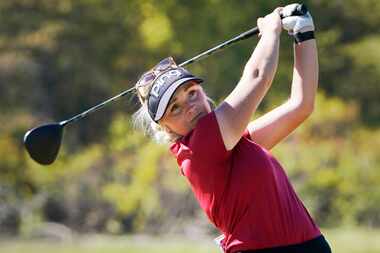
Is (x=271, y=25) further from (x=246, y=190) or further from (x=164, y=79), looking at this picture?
(x=246, y=190)

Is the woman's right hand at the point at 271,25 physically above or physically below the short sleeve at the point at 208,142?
above

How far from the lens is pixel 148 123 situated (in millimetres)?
4062

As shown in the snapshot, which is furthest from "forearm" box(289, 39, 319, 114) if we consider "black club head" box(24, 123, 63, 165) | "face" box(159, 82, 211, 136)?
"black club head" box(24, 123, 63, 165)

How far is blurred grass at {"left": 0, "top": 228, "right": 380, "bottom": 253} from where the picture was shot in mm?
12898

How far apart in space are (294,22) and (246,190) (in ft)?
2.00

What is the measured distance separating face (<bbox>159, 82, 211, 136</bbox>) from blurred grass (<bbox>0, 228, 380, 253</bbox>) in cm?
866

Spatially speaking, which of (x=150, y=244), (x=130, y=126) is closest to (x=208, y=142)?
(x=130, y=126)

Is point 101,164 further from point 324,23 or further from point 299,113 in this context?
point 299,113

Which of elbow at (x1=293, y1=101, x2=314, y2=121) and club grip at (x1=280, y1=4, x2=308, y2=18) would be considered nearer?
club grip at (x1=280, y1=4, x2=308, y2=18)

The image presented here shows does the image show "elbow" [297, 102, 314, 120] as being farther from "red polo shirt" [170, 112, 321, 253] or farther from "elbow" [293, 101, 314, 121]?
"red polo shirt" [170, 112, 321, 253]

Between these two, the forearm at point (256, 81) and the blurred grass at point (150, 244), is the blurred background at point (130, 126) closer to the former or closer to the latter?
the blurred grass at point (150, 244)

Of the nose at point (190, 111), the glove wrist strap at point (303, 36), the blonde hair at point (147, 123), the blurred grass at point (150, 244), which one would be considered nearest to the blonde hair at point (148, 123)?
the blonde hair at point (147, 123)

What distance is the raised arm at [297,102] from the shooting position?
158 inches

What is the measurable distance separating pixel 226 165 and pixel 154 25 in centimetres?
1946
